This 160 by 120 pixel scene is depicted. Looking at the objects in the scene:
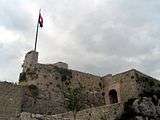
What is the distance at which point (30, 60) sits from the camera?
31.0m

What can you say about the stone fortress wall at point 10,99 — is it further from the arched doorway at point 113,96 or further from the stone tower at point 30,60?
the arched doorway at point 113,96

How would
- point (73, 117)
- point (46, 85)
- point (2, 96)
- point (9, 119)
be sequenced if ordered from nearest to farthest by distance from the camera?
point (9, 119) < point (2, 96) < point (73, 117) < point (46, 85)

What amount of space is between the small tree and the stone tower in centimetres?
395

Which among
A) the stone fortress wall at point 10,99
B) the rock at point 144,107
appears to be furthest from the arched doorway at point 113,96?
the stone fortress wall at point 10,99

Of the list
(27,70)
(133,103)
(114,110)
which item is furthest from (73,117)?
(27,70)

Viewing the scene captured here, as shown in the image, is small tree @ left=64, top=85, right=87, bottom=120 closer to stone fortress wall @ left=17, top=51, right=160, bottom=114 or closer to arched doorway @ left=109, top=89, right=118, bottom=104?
stone fortress wall @ left=17, top=51, right=160, bottom=114

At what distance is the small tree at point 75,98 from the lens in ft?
102

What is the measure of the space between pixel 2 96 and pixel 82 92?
10969 mm

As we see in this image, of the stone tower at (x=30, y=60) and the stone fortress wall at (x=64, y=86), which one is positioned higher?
the stone tower at (x=30, y=60)

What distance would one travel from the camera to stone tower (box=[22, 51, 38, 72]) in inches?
1212

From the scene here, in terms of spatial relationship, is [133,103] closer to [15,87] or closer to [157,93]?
[157,93]

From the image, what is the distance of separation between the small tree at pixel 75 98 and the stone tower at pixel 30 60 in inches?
155

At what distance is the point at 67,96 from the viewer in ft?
102

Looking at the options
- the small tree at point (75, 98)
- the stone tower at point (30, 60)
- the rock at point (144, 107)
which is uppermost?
the stone tower at point (30, 60)
